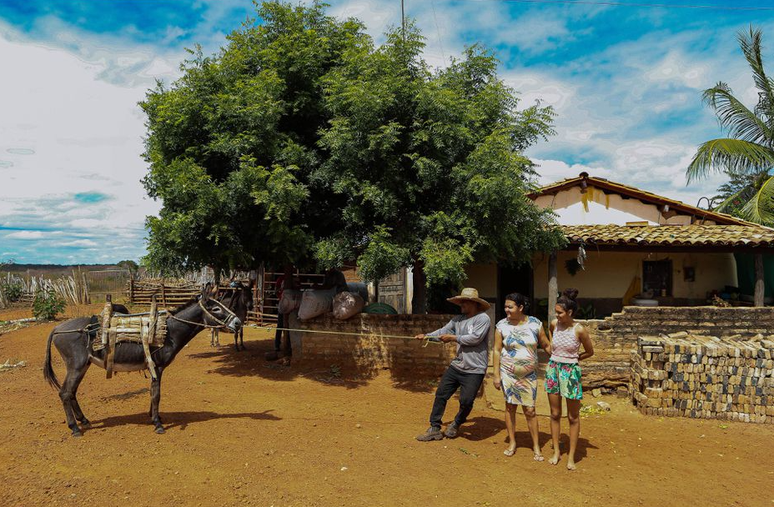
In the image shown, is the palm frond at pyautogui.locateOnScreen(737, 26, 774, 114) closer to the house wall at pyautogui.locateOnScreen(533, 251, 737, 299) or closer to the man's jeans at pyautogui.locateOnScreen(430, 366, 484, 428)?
the house wall at pyautogui.locateOnScreen(533, 251, 737, 299)

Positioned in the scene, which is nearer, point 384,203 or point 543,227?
point 384,203

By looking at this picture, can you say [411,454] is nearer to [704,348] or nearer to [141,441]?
[141,441]

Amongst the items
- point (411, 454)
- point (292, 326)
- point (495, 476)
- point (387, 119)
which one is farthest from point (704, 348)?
point (292, 326)

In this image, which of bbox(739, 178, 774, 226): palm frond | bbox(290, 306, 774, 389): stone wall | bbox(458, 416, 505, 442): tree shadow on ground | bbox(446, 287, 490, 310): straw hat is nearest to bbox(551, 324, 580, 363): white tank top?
bbox(446, 287, 490, 310): straw hat

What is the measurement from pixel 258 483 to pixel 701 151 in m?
13.8

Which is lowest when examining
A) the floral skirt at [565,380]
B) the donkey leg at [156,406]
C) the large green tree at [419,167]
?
the donkey leg at [156,406]

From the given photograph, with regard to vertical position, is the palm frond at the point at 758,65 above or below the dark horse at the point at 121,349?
above

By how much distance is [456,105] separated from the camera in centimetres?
730

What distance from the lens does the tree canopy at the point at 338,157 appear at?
707cm

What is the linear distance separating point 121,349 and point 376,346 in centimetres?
460

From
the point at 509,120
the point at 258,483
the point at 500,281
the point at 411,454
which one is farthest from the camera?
the point at 500,281

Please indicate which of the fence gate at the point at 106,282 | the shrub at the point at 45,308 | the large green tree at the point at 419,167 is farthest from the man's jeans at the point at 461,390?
the fence gate at the point at 106,282

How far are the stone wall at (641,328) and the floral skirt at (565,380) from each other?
4.56 meters

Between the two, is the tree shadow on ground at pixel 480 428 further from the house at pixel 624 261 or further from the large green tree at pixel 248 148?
the house at pixel 624 261
